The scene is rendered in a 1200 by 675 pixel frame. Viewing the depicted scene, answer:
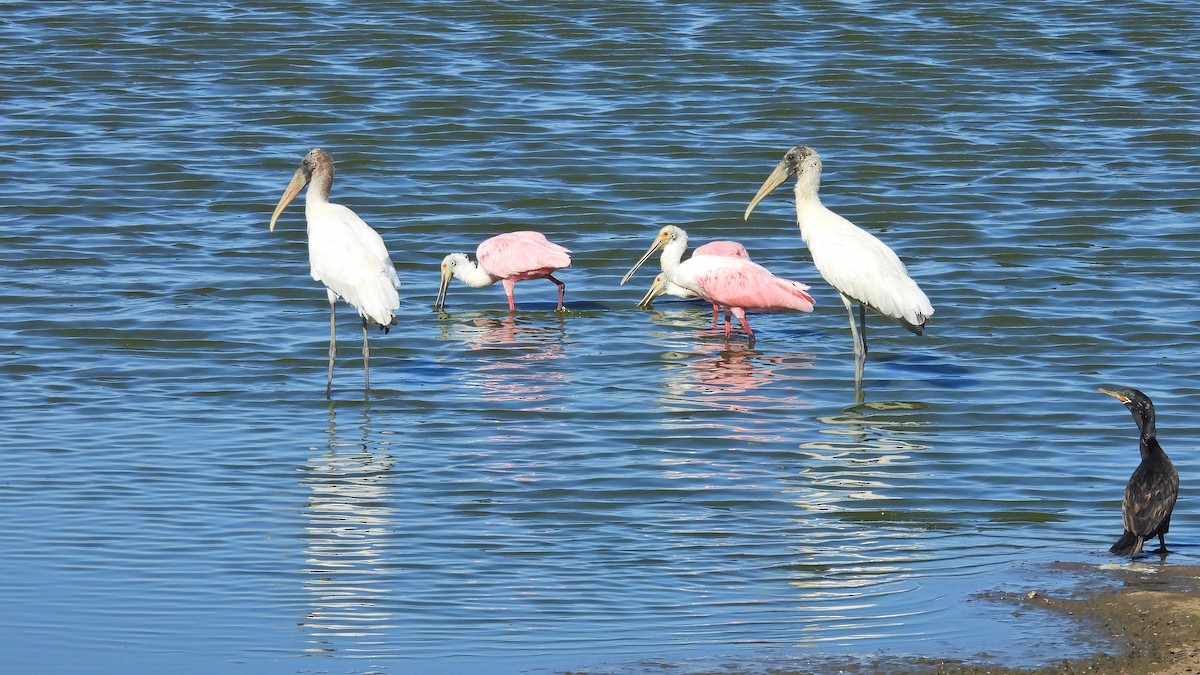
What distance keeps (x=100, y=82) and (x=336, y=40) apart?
114 inches

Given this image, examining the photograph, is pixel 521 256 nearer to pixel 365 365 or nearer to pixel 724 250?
pixel 724 250

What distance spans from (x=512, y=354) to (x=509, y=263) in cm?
147

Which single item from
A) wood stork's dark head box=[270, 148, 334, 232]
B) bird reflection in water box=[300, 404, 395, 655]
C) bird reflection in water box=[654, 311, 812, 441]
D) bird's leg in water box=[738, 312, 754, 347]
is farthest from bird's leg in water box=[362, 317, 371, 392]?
bird's leg in water box=[738, 312, 754, 347]

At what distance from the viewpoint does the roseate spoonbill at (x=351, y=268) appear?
11.1m

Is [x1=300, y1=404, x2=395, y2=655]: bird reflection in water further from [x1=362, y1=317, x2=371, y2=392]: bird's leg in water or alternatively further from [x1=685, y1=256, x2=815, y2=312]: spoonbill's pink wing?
[x1=685, y1=256, x2=815, y2=312]: spoonbill's pink wing

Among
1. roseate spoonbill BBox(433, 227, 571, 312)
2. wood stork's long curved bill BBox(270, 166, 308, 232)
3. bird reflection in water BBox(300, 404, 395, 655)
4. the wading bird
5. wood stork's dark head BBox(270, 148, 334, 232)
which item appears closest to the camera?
bird reflection in water BBox(300, 404, 395, 655)

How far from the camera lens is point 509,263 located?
44.4 ft

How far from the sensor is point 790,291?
1245 centimetres

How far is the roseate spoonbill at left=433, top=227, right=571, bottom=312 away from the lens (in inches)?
531

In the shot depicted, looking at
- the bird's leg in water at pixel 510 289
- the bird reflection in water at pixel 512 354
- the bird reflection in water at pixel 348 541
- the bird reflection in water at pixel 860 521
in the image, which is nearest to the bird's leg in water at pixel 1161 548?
the bird reflection in water at pixel 860 521

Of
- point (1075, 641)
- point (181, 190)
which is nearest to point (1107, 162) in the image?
point (181, 190)

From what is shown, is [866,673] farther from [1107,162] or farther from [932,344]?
[1107,162]

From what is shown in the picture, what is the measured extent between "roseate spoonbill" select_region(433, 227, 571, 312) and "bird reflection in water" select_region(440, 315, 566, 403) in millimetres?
285

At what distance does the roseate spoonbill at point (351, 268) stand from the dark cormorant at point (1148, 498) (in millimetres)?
4524
